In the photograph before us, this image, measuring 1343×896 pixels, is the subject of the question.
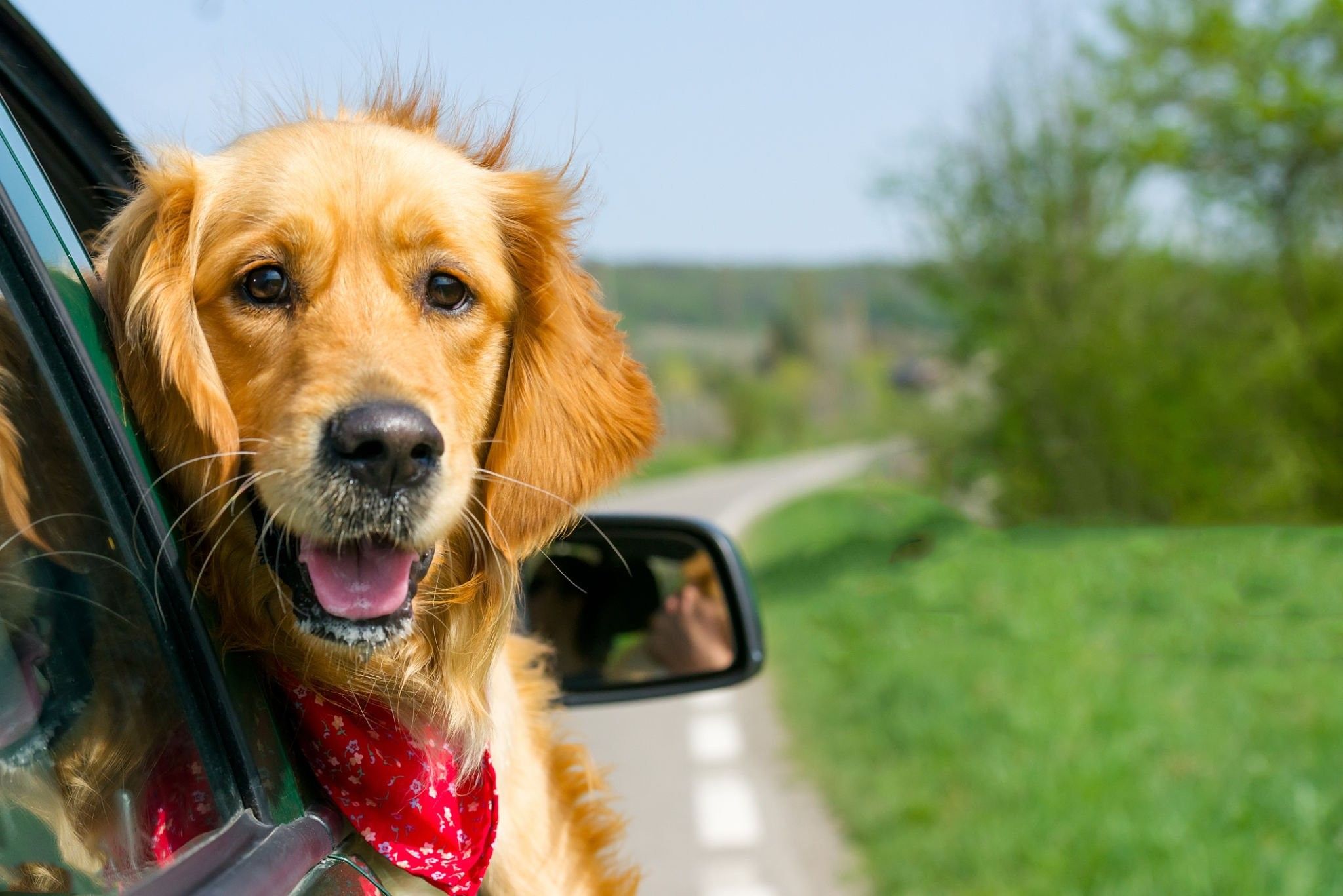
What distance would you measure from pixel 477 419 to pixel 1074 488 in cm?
2003

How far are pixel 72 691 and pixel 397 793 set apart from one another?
542 millimetres

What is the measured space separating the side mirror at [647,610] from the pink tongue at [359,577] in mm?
1091

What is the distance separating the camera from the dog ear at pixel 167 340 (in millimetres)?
1836

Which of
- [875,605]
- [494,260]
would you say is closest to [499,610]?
[494,260]

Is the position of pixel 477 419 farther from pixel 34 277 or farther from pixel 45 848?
pixel 45 848

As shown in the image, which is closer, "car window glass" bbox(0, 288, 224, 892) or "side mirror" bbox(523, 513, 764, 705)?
"car window glass" bbox(0, 288, 224, 892)

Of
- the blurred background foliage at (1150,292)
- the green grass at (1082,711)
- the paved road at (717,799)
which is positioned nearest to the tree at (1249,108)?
the blurred background foliage at (1150,292)

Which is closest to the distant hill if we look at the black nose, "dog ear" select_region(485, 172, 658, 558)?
"dog ear" select_region(485, 172, 658, 558)

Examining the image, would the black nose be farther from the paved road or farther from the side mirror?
the side mirror

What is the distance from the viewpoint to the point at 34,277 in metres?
1.54

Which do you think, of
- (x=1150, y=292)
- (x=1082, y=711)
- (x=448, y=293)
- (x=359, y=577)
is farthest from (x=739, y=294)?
(x=359, y=577)

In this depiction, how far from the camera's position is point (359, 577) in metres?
2.03

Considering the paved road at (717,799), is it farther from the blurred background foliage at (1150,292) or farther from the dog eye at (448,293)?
the blurred background foliage at (1150,292)

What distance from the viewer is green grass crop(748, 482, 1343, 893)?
5727mm
